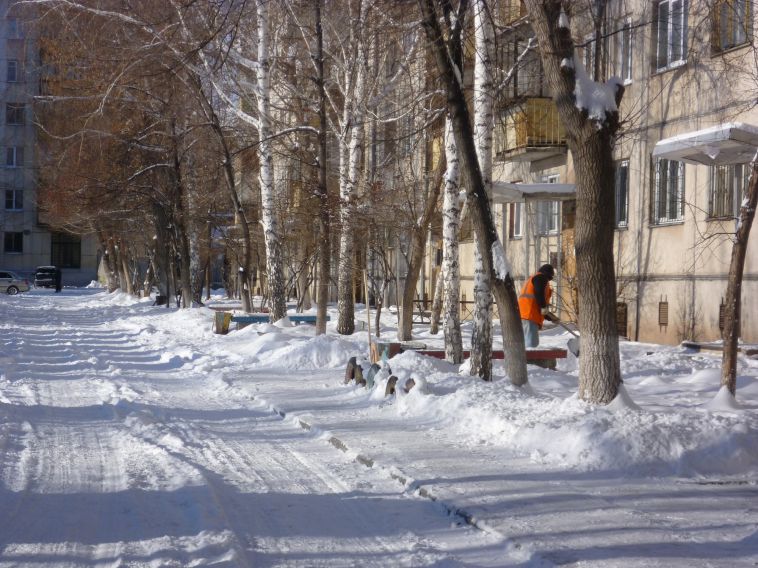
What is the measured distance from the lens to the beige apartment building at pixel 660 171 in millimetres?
17516

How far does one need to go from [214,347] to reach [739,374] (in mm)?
10279

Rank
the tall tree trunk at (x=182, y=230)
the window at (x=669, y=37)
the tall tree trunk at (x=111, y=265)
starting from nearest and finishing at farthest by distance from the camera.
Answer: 1. the window at (x=669, y=37)
2. the tall tree trunk at (x=182, y=230)
3. the tall tree trunk at (x=111, y=265)

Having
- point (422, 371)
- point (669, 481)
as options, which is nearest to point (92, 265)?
point (422, 371)

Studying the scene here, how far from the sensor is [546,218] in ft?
82.3

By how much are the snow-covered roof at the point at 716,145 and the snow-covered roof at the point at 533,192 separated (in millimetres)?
5138

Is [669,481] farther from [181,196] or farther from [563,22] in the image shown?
[181,196]

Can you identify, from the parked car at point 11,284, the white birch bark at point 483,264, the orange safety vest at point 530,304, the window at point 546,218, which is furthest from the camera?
the parked car at point 11,284

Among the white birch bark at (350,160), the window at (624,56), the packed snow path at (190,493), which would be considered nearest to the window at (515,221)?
the window at (624,56)

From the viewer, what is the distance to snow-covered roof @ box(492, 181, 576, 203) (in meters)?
20.1

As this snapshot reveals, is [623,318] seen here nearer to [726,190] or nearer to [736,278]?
[726,190]

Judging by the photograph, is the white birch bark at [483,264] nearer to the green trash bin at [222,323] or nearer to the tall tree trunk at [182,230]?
the green trash bin at [222,323]

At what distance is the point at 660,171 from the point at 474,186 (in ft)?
33.9

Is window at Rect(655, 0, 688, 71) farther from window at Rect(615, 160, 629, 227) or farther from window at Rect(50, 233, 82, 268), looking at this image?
window at Rect(50, 233, 82, 268)

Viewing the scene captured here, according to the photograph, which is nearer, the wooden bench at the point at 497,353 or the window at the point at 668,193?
the wooden bench at the point at 497,353
